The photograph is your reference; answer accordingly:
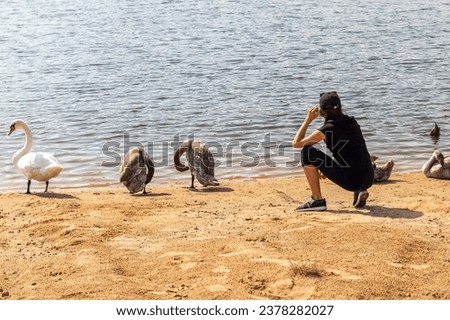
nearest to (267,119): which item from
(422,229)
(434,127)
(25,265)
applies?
(434,127)

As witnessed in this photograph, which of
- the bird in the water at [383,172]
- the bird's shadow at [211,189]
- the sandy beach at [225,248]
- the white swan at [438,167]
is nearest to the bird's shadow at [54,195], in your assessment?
the sandy beach at [225,248]

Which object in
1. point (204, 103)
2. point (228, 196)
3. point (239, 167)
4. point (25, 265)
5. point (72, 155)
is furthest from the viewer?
point (204, 103)

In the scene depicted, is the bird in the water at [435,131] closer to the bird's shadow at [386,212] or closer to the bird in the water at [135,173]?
Result: the bird in the water at [135,173]

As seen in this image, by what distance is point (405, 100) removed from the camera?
870 inches

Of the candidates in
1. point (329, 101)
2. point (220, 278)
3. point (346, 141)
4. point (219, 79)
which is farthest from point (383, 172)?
point (219, 79)

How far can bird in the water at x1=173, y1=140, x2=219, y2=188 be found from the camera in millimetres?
14578

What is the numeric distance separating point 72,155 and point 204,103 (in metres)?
5.25

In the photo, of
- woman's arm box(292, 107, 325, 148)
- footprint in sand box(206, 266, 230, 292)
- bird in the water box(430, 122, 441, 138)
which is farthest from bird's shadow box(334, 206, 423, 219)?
bird in the water box(430, 122, 441, 138)

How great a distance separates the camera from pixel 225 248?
31.8 ft

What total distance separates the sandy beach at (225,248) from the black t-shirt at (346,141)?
0.68 meters

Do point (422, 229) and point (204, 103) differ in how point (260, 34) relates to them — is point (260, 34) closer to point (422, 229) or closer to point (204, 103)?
point (204, 103)

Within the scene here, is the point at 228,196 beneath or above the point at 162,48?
beneath

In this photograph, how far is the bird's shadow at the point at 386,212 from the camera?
11.4m

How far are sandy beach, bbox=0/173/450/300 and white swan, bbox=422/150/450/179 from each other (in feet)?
5.23
